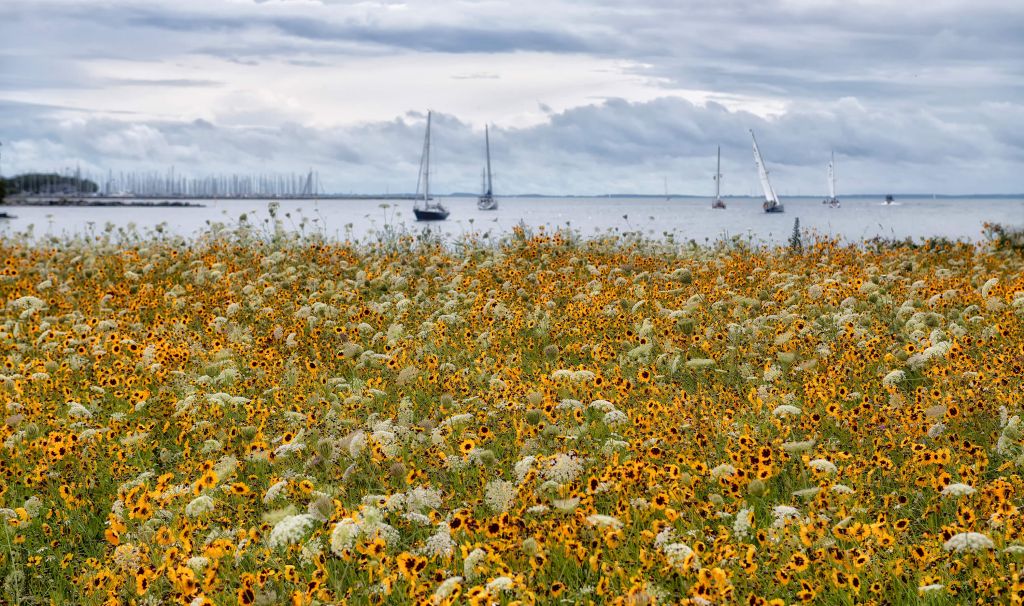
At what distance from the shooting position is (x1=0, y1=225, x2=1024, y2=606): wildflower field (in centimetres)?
425

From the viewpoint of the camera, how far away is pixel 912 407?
6.25 meters

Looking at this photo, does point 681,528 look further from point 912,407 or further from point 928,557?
point 912,407

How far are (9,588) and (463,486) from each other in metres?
2.60

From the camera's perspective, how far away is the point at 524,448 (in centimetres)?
559

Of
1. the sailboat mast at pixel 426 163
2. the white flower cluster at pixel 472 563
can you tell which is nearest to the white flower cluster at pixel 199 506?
the white flower cluster at pixel 472 563

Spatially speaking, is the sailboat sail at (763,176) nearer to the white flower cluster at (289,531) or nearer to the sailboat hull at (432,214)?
the sailboat hull at (432,214)

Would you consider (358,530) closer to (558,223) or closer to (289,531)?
(289,531)

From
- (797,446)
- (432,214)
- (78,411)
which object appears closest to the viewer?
(797,446)

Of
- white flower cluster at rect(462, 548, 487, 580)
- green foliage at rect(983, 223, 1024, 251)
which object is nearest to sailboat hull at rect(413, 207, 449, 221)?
green foliage at rect(983, 223, 1024, 251)

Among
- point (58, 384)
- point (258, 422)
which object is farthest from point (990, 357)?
point (58, 384)

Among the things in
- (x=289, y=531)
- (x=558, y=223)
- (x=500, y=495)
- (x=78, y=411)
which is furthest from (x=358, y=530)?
(x=558, y=223)

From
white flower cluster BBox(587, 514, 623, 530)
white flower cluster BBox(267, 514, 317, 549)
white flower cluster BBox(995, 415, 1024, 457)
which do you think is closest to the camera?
white flower cluster BBox(587, 514, 623, 530)

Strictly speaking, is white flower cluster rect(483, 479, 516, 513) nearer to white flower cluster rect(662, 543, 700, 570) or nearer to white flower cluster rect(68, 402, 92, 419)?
white flower cluster rect(662, 543, 700, 570)

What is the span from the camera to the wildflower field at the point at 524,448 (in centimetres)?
425
